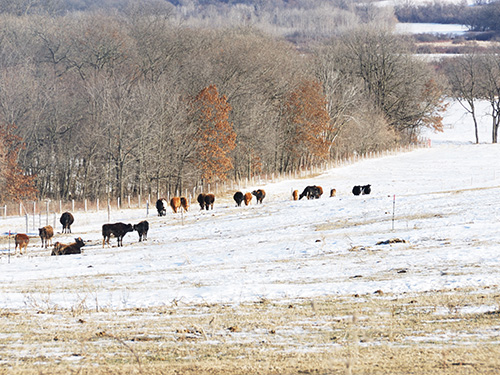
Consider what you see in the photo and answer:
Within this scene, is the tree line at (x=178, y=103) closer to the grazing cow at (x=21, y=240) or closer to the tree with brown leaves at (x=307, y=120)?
the tree with brown leaves at (x=307, y=120)

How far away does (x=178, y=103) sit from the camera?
207 feet

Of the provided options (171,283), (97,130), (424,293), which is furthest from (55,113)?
(424,293)

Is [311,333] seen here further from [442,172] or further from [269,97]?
[269,97]

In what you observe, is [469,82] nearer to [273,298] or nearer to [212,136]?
[212,136]

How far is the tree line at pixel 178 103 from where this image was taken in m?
59.0

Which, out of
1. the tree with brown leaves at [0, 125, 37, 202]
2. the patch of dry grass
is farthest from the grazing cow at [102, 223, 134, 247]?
the tree with brown leaves at [0, 125, 37, 202]

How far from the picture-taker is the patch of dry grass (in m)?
8.88

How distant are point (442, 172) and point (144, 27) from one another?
1882 inches

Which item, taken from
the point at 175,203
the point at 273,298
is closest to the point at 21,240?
the point at 175,203

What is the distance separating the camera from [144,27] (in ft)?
300

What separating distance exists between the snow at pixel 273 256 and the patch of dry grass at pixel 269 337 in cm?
121

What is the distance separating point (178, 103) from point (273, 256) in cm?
4310

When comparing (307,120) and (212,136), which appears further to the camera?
(307,120)

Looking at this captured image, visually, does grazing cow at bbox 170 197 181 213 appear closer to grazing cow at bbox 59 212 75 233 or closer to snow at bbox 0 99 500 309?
snow at bbox 0 99 500 309
